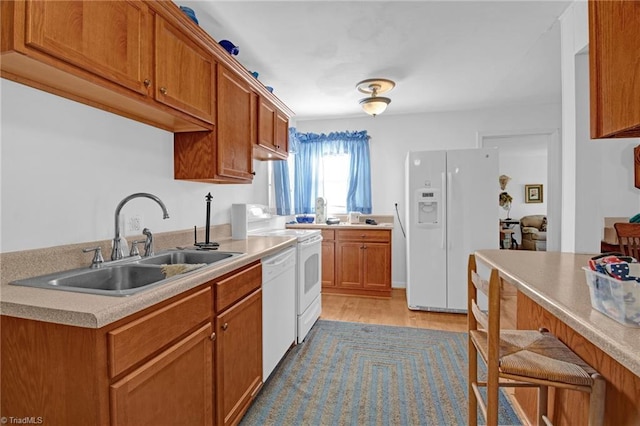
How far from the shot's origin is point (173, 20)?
1.54 metres

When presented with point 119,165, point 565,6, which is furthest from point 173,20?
point 565,6

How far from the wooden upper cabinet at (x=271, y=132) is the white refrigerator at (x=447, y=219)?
1435mm

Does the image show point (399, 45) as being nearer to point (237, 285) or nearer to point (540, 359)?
point (237, 285)

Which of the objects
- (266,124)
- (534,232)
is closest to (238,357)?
(266,124)

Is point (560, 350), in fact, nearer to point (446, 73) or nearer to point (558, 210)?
point (446, 73)

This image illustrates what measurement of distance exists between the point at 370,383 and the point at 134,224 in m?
1.78

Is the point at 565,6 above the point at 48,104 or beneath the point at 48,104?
above

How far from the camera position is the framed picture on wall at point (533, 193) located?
8.02m

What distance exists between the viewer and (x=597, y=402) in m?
0.97

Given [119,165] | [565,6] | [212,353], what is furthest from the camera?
[565,6]

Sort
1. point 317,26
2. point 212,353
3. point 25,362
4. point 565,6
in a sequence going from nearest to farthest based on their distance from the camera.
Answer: point 25,362
point 212,353
point 565,6
point 317,26

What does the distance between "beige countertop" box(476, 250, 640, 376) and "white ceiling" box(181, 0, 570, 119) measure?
62.1 inches

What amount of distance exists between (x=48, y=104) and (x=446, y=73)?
3.05m

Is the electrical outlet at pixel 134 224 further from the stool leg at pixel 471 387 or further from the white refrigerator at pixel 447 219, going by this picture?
the white refrigerator at pixel 447 219
